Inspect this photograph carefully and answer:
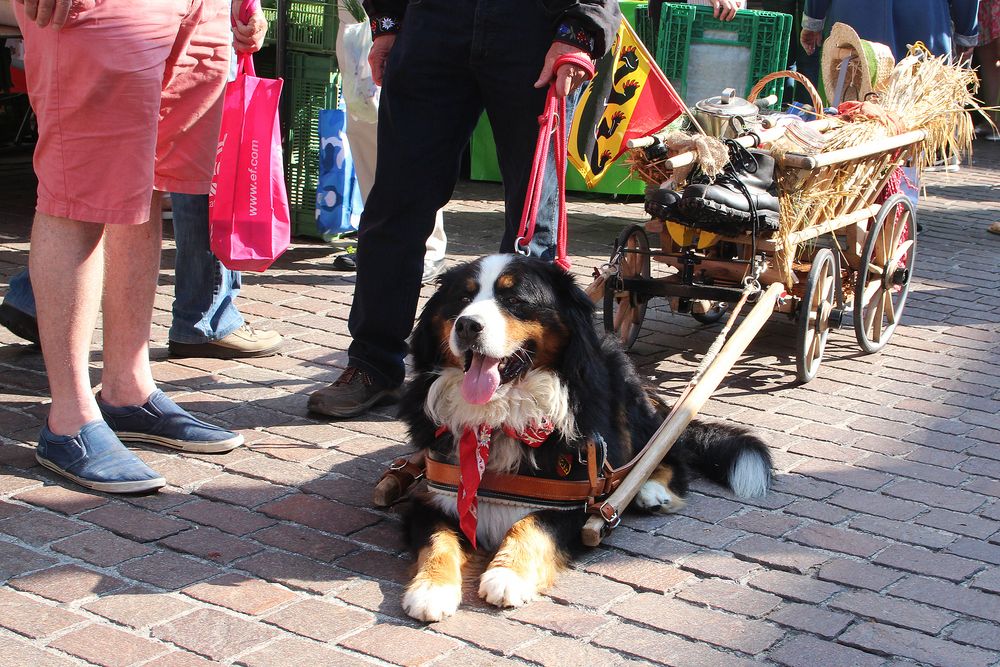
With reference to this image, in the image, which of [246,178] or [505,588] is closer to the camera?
[505,588]

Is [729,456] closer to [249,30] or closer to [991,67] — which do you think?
[249,30]

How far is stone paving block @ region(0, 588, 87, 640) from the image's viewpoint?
262 centimetres

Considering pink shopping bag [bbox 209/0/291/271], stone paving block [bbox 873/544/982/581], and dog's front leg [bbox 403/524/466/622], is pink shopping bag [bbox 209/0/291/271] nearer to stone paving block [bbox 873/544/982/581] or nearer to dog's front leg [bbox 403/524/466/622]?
dog's front leg [bbox 403/524/466/622]

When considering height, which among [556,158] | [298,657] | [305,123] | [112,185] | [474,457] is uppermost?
[305,123]

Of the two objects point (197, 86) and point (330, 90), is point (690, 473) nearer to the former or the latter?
point (197, 86)

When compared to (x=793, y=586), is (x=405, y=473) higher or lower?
higher

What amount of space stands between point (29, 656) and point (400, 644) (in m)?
0.84

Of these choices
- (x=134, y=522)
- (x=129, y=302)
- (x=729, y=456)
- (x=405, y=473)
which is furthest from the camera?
(x=729, y=456)

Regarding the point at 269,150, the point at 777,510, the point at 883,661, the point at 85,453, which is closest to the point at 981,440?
the point at 777,510

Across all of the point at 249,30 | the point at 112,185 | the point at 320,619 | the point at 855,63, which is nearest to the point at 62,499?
the point at 112,185

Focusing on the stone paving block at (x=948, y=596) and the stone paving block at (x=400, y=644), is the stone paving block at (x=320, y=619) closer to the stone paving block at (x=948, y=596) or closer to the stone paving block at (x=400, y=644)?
the stone paving block at (x=400, y=644)

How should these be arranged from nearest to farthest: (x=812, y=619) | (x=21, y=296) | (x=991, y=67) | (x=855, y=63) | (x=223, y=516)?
(x=812, y=619) → (x=223, y=516) → (x=21, y=296) → (x=855, y=63) → (x=991, y=67)

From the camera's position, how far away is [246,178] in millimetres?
4285

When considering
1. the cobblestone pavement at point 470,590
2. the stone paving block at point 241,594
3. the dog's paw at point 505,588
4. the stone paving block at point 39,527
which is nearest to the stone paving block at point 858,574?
the cobblestone pavement at point 470,590
